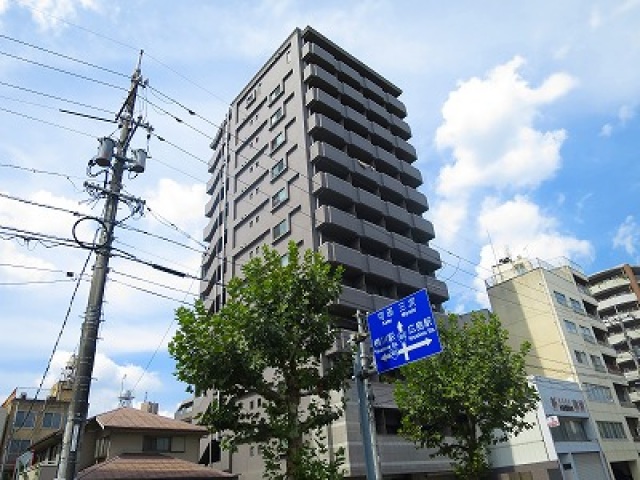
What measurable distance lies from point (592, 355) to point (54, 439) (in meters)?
48.7

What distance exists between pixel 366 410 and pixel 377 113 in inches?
1582

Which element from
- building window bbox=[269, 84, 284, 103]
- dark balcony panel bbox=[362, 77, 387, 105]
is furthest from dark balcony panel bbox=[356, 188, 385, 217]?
dark balcony panel bbox=[362, 77, 387, 105]

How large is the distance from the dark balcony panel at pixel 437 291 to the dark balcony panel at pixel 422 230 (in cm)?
489

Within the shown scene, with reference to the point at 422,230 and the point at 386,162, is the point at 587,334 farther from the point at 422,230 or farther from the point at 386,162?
the point at 386,162

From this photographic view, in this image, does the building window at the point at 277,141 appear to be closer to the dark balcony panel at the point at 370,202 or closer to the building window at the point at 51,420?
the dark balcony panel at the point at 370,202

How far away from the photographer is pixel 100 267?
1305 cm

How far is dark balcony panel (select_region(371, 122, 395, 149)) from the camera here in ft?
154

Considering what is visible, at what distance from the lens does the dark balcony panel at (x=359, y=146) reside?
1700 inches

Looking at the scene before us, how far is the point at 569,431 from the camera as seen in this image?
38.3 meters

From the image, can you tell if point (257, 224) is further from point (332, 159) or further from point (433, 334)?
point (433, 334)

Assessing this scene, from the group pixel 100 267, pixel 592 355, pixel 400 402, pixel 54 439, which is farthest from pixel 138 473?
pixel 592 355

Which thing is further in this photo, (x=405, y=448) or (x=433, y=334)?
(x=405, y=448)

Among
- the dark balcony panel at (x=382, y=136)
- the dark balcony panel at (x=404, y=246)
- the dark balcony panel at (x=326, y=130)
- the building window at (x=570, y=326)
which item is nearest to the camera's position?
the dark balcony panel at (x=326, y=130)

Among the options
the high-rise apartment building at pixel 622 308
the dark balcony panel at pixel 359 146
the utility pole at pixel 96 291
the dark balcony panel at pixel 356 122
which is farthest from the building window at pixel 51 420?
the high-rise apartment building at pixel 622 308
